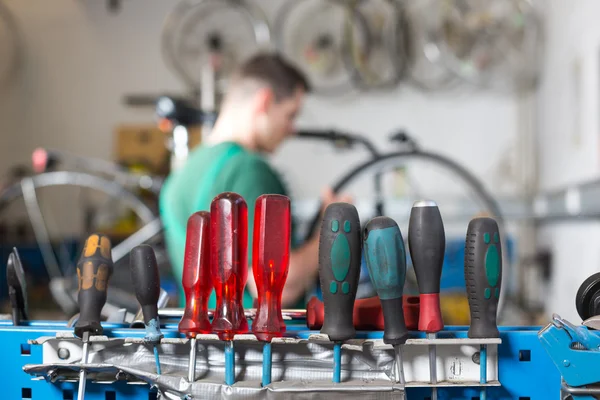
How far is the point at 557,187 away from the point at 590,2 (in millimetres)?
929

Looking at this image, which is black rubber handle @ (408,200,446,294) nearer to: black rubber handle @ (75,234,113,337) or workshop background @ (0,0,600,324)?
black rubber handle @ (75,234,113,337)

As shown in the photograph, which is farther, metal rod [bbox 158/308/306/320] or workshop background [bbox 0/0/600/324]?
workshop background [bbox 0/0/600/324]

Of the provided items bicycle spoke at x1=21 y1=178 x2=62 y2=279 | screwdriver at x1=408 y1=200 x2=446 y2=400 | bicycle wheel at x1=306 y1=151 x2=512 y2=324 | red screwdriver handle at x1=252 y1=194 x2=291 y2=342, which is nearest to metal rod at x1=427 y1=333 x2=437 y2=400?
screwdriver at x1=408 y1=200 x2=446 y2=400

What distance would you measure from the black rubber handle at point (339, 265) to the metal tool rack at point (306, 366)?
0.8 inches

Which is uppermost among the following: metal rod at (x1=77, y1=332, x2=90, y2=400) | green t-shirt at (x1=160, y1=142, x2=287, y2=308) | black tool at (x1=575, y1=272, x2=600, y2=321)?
green t-shirt at (x1=160, y1=142, x2=287, y2=308)

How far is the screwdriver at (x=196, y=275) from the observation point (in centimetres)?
60

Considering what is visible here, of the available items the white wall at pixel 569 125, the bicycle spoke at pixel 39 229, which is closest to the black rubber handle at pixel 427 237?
the white wall at pixel 569 125

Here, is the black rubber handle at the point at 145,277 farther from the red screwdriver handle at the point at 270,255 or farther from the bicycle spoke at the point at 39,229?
the bicycle spoke at the point at 39,229

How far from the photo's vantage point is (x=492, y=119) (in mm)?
3838

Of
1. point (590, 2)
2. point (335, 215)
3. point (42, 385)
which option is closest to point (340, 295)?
point (335, 215)

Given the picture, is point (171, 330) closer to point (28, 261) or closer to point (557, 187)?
point (557, 187)

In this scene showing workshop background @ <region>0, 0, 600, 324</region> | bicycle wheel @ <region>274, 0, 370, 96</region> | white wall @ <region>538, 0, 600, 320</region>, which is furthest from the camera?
bicycle wheel @ <region>274, 0, 370, 96</region>

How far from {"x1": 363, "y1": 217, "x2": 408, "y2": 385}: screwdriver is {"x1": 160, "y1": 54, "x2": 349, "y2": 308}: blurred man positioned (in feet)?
2.09

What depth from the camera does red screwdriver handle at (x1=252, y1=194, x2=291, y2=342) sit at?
57 cm
